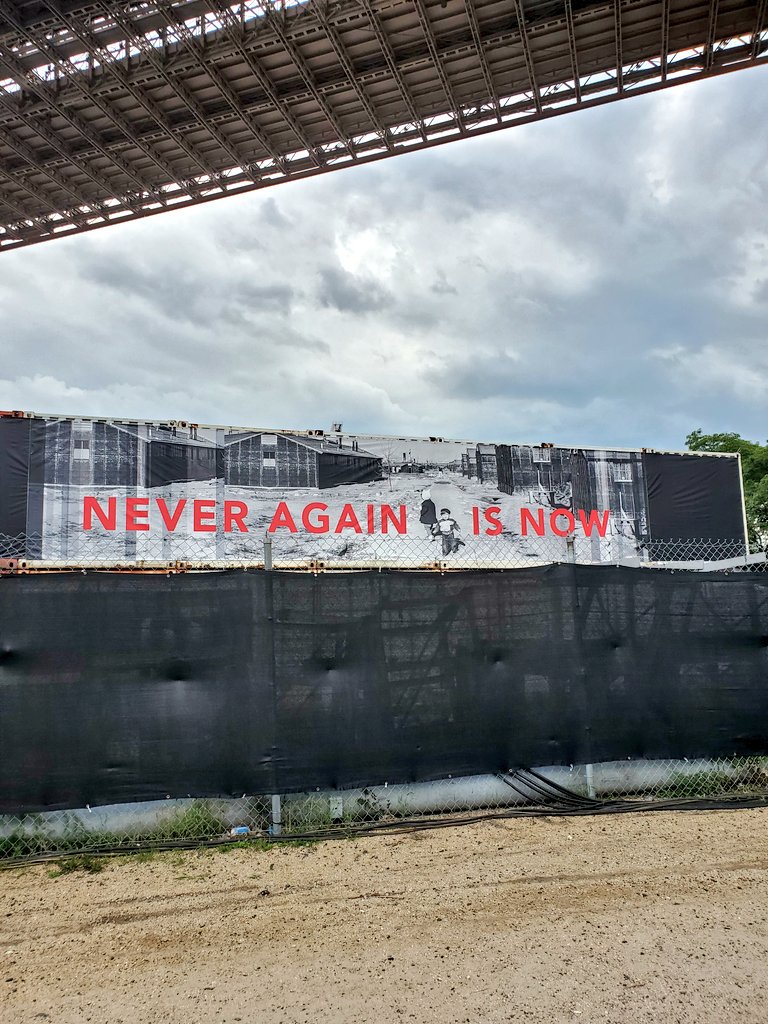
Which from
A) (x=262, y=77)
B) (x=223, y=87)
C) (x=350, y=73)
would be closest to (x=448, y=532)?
(x=350, y=73)

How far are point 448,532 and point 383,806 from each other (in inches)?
253

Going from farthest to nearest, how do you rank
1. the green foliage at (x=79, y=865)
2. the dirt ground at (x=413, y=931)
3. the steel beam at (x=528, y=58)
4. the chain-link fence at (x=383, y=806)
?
the steel beam at (x=528, y=58), the chain-link fence at (x=383, y=806), the green foliage at (x=79, y=865), the dirt ground at (x=413, y=931)

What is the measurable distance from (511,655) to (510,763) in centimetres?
82

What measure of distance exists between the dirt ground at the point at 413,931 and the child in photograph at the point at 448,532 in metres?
6.40

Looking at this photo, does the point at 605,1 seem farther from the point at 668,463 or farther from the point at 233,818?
the point at 233,818

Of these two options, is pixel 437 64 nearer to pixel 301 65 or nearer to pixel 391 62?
pixel 391 62

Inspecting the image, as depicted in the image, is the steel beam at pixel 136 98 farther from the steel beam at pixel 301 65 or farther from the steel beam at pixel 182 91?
the steel beam at pixel 301 65

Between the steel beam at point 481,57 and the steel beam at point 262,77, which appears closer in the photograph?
the steel beam at point 262,77

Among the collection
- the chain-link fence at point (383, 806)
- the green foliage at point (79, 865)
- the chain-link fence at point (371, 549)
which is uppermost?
the chain-link fence at point (371, 549)

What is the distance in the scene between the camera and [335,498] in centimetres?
1105

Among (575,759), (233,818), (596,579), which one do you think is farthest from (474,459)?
(233,818)

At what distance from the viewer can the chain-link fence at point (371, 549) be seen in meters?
10.2

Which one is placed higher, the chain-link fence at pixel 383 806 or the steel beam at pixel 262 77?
the steel beam at pixel 262 77

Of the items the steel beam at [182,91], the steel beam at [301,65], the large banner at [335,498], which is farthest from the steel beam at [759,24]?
the steel beam at [182,91]
